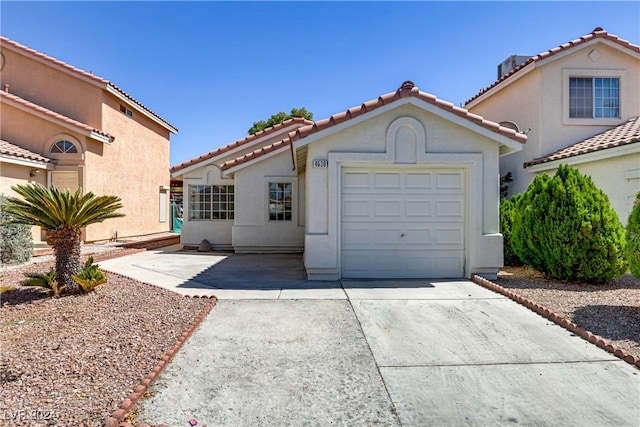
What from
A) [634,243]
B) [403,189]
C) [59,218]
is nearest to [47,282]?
[59,218]

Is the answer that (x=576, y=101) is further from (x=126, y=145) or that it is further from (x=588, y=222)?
(x=126, y=145)

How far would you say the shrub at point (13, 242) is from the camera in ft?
30.7

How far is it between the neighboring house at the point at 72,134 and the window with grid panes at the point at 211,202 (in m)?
3.95

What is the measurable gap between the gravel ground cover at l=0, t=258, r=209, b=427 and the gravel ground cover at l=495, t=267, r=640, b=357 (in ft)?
19.5

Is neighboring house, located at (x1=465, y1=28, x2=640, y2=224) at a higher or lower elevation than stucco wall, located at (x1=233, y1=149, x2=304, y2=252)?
higher

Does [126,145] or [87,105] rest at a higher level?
[87,105]

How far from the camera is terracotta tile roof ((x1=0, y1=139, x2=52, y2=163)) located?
1212 centimetres

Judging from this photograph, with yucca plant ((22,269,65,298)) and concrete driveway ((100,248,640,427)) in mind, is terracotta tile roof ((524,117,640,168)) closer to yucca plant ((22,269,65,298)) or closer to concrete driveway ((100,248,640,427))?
concrete driveway ((100,248,640,427))

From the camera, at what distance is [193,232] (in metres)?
14.9

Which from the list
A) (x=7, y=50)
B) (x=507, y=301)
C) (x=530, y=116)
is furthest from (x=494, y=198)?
(x=7, y=50)

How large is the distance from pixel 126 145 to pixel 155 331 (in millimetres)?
15468

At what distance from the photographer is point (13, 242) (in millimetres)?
9539

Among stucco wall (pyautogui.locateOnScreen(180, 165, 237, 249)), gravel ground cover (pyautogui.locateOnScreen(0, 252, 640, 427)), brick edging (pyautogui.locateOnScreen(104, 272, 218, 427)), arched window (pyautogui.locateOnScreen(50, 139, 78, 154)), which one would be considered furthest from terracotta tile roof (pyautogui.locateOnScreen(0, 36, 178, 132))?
brick edging (pyautogui.locateOnScreen(104, 272, 218, 427))

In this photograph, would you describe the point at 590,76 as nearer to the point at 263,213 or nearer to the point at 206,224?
the point at 263,213
